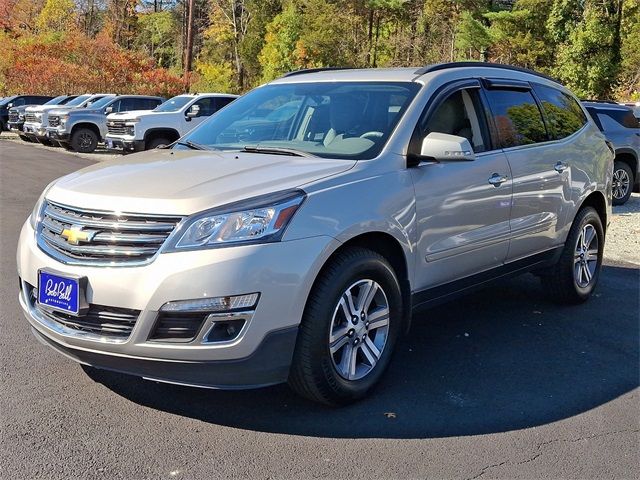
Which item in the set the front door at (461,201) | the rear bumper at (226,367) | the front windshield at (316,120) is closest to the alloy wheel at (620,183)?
the front door at (461,201)

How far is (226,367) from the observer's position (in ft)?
10.9

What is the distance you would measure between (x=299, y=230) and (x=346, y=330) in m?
0.68

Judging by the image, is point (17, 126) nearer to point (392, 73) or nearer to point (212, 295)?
point (392, 73)

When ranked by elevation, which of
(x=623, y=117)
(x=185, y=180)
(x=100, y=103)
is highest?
Answer: (x=185, y=180)

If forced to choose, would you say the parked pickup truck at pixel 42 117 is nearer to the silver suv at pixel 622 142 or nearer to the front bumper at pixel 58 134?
the front bumper at pixel 58 134

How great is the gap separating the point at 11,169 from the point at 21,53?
27813 mm

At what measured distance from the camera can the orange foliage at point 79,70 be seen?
1503 inches

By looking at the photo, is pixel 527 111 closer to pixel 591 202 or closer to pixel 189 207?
pixel 591 202

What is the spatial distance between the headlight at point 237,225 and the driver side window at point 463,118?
157 cm

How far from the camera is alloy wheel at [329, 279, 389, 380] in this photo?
3.74m

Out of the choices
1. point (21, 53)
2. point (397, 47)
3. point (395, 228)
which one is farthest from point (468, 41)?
point (395, 228)

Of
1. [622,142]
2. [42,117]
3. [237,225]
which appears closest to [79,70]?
[42,117]

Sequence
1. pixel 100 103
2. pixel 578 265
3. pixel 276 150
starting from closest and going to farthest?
pixel 276 150, pixel 578 265, pixel 100 103

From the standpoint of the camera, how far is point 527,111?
548 cm
